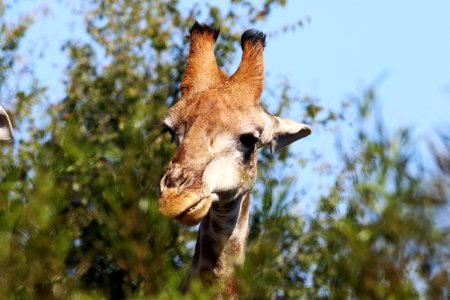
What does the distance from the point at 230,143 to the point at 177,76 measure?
4.75 meters

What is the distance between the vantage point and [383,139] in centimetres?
226

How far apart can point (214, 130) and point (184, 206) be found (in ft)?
2.93

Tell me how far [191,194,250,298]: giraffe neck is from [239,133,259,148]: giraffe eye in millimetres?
281

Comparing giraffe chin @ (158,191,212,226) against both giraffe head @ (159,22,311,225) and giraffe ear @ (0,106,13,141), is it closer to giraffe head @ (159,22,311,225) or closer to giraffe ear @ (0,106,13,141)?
giraffe head @ (159,22,311,225)

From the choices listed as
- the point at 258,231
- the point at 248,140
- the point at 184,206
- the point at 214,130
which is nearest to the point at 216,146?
the point at 214,130

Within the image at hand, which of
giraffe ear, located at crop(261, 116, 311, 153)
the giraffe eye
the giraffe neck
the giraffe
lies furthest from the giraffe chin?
giraffe ear, located at crop(261, 116, 311, 153)

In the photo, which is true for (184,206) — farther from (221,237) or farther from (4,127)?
(4,127)

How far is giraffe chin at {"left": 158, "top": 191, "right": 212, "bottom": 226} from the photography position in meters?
5.40

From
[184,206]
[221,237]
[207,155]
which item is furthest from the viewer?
[221,237]

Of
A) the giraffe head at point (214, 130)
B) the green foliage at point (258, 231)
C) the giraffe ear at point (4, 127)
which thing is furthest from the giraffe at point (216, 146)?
the green foliage at point (258, 231)

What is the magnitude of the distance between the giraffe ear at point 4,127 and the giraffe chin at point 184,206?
1317mm

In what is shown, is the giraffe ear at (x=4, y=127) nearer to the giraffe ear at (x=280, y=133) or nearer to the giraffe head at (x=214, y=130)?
the giraffe head at (x=214, y=130)

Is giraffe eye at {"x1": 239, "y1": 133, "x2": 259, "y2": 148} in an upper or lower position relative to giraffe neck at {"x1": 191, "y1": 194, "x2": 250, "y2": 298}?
upper

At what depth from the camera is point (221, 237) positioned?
20.7ft
